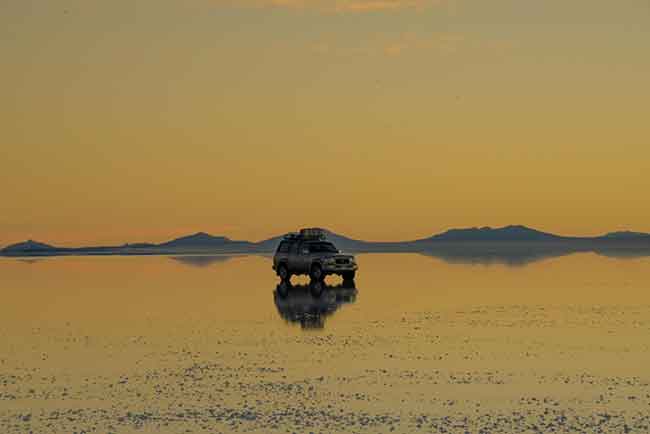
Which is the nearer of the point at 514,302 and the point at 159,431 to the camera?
the point at 159,431

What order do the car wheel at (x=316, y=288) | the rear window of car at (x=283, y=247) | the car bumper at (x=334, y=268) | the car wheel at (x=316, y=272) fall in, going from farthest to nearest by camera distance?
the rear window of car at (x=283, y=247)
the car wheel at (x=316, y=272)
the car bumper at (x=334, y=268)
the car wheel at (x=316, y=288)

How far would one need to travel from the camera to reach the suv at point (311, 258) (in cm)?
4636

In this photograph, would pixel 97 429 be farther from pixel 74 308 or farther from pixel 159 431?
pixel 74 308

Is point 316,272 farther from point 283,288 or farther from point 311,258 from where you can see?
point 283,288

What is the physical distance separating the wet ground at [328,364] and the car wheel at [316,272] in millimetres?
Answer: 10697

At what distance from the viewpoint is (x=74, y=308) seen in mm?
32344

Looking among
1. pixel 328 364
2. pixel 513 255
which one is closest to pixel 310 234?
pixel 328 364

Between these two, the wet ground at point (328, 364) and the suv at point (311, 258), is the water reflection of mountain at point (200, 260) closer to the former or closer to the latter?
the suv at point (311, 258)

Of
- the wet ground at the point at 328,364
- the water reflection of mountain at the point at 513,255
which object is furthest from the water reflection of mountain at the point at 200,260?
the wet ground at the point at 328,364

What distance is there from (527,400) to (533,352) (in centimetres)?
557

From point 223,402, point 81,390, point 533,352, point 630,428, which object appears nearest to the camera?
point 630,428

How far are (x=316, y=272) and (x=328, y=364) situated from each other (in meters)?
27.9

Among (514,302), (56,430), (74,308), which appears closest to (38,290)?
(74,308)

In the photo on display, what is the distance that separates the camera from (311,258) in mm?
46719
